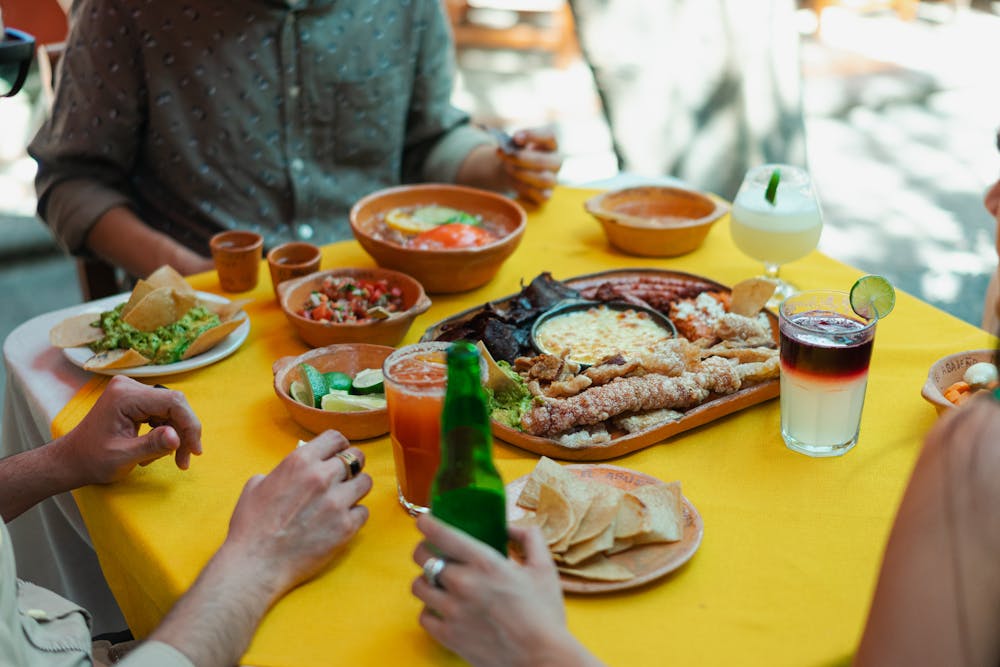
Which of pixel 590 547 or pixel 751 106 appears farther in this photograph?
pixel 751 106

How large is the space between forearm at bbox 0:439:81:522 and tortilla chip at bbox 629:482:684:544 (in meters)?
0.87

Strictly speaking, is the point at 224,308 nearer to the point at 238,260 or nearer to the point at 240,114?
the point at 238,260

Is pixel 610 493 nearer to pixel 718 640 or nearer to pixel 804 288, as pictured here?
pixel 718 640

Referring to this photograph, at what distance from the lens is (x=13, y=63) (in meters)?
1.82

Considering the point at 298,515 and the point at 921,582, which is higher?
the point at 921,582

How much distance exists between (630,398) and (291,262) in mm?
935

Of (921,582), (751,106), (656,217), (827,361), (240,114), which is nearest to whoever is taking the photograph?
(921,582)

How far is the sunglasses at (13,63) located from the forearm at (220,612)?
1105 mm

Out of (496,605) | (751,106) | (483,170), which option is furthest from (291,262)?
(751,106)

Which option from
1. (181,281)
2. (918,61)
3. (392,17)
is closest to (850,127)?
(918,61)

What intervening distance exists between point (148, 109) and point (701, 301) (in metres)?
1.68

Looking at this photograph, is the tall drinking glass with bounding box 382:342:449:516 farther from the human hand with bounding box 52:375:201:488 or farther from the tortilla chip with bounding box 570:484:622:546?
the human hand with bounding box 52:375:201:488

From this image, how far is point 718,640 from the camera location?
115cm

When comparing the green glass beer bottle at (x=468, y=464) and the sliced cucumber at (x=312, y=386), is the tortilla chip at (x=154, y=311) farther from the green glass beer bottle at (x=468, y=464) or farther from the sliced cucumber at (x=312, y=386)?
the green glass beer bottle at (x=468, y=464)
